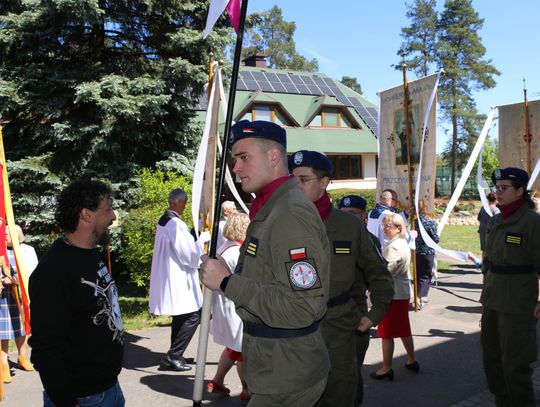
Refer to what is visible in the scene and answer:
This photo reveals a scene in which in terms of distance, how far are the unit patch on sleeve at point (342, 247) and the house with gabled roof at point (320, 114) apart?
25.1 m

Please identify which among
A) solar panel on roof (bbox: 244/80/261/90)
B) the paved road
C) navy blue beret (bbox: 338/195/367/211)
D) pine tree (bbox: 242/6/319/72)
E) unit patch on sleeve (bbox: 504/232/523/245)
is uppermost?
pine tree (bbox: 242/6/319/72)

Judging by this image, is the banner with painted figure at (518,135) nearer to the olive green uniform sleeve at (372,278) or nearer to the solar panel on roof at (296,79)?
the olive green uniform sleeve at (372,278)

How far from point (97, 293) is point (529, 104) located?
352 inches

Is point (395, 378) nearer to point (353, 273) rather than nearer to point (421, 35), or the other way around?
point (353, 273)

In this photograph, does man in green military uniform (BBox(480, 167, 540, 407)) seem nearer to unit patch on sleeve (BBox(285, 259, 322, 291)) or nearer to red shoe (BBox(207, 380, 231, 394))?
red shoe (BBox(207, 380, 231, 394))

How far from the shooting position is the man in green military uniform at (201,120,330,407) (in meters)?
2.19

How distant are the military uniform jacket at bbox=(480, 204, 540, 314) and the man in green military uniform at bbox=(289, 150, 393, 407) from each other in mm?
1224

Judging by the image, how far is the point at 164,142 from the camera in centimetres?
1361

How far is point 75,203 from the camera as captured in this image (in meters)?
2.86

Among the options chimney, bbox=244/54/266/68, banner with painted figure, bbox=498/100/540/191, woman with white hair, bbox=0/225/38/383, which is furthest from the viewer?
chimney, bbox=244/54/266/68

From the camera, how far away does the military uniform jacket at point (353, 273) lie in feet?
11.9

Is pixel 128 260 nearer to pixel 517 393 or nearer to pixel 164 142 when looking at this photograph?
pixel 164 142

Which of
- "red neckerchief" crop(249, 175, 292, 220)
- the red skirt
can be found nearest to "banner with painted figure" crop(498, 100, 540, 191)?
the red skirt

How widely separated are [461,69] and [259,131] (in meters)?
46.4
